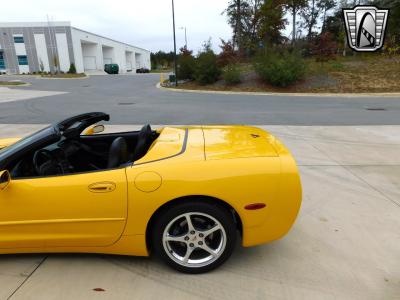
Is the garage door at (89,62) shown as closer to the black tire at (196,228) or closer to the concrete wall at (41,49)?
the concrete wall at (41,49)

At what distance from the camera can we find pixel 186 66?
25125 mm

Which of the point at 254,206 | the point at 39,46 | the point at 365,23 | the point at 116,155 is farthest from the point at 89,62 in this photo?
the point at 254,206

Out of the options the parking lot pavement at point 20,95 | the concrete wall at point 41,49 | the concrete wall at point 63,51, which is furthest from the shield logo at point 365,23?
the concrete wall at point 41,49

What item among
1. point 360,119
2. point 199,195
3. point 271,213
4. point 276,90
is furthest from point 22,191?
point 276,90

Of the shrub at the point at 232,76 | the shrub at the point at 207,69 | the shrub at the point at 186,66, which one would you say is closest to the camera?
the shrub at the point at 232,76

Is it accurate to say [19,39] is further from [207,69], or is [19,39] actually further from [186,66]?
[207,69]

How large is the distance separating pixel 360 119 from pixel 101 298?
921cm

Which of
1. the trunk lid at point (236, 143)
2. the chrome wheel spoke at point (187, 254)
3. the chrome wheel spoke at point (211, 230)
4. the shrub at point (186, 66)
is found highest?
the shrub at point (186, 66)

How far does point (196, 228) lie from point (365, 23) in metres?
13.6

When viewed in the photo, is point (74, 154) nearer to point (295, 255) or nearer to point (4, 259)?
point (4, 259)

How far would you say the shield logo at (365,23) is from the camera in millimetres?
11773

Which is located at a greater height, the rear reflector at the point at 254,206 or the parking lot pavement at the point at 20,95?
the rear reflector at the point at 254,206

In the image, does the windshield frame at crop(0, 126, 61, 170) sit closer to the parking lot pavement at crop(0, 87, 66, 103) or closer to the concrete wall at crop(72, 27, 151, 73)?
the parking lot pavement at crop(0, 87, 66, 103)

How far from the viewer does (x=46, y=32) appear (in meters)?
60.3
